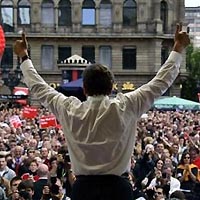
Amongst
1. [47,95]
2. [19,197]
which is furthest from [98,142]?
[19,197]

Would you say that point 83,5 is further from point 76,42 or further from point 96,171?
point 96,171

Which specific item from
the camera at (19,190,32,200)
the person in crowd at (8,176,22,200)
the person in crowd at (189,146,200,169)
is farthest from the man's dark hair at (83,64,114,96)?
the person in crowd at (189,146,200,169)

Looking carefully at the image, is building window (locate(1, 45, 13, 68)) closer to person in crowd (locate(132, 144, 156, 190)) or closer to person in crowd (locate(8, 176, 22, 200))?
person in crowd (locate(132, 144, 156, 190))

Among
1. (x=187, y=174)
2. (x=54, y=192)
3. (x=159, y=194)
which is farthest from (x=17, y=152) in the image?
(x=54, y=192)

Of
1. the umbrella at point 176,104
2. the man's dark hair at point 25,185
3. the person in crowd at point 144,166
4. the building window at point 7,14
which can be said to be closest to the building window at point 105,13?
the building window at point 7,14

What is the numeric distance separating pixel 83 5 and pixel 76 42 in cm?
357

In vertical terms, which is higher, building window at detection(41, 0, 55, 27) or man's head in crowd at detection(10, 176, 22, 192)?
building window at detection(41, 0, 55, 27)

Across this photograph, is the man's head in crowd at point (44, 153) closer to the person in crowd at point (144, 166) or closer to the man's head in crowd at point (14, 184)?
the person in crowd at point (144, 166)

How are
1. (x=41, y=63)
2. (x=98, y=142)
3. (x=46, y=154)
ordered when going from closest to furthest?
(x=98, y=142)
(x=46, y=154)
(x=41, y=63)

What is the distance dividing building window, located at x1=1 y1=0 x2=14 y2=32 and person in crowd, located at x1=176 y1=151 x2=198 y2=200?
54.3 metres

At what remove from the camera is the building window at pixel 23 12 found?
6806 cm

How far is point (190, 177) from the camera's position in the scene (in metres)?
13.1

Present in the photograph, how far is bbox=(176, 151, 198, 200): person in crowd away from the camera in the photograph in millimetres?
12750

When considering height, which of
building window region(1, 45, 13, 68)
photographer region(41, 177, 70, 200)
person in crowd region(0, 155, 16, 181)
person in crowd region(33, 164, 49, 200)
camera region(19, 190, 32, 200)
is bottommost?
building window region(1, 45, 13, 68)
